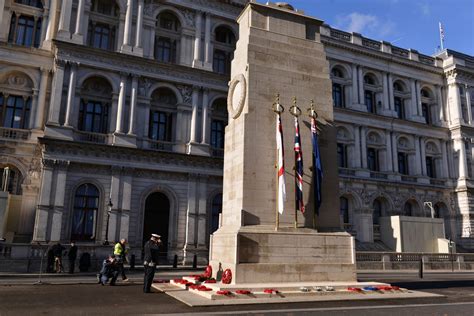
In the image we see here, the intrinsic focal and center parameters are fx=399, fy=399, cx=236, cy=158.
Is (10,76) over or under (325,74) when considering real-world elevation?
over

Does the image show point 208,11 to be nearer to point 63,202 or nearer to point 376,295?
point 63,202

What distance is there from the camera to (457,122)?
47.6 meters

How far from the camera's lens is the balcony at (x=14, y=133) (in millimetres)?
29969

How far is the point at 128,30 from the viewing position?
33.0 metres

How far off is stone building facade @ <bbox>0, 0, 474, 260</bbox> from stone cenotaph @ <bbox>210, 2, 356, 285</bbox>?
53.6ft

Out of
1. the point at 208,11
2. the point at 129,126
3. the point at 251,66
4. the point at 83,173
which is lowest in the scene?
the point at 83,173

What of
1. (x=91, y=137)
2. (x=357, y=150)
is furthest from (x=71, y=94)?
(x=357, y=150)

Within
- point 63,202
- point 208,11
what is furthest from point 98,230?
point 208,11

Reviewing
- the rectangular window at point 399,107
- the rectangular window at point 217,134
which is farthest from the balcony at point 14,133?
the rectangular window at point 399,107

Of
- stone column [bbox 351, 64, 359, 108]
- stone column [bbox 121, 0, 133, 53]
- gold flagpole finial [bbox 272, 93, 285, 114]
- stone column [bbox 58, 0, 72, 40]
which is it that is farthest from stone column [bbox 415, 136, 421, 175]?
stone column [bbox 58, 0, 72, 40]

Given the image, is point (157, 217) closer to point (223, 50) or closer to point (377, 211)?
point (223, 50)

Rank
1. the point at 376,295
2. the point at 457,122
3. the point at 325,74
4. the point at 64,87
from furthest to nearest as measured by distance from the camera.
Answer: the point at 457,122 → the point at 64,87 → the point at 325,74 → the point at 376,295

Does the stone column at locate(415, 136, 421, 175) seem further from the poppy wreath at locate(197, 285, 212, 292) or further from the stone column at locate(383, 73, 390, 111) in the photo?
the poppy wreath at locate(197, 285, 212, 292)

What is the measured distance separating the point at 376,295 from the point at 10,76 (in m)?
30.9
